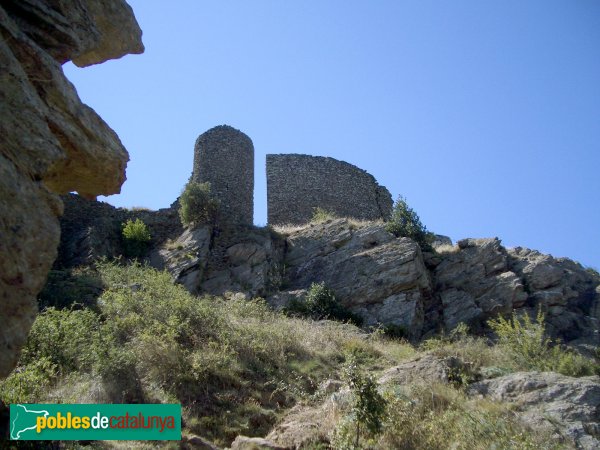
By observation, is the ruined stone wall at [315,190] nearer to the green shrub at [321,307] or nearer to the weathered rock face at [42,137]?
the green shrub at [321,307]

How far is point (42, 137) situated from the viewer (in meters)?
5.30

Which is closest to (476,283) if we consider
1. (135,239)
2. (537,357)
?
(537,357)

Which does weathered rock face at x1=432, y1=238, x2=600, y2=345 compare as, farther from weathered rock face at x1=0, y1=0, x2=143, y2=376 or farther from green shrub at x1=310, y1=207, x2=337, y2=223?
weathered rock face at x1=0, y1=0, x2=143, y2=376

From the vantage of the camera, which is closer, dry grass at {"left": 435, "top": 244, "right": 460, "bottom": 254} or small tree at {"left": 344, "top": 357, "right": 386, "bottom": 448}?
small tree at {"left": 344, "top": 357, "right": 386, "bottom": 448}

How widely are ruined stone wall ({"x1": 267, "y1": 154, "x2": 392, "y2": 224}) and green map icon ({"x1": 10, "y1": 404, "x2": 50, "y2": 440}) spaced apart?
680 inches

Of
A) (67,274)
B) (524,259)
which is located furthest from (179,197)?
(524,259)

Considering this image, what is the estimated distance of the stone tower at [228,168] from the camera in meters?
21.2

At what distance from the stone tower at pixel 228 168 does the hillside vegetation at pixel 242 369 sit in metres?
7.98

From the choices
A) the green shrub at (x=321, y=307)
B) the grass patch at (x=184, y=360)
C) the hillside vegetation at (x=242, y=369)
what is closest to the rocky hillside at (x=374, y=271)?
the green shrub at (x=321, y=307)

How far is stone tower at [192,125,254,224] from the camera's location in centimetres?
2120

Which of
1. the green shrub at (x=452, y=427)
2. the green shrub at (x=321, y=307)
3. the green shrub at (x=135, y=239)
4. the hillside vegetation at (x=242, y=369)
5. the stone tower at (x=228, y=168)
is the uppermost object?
the stone tower at (x=228, y=168)

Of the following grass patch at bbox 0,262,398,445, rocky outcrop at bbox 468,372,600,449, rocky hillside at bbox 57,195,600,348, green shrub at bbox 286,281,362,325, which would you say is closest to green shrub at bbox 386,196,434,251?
rocky hillside at bbox 57,195,600,348

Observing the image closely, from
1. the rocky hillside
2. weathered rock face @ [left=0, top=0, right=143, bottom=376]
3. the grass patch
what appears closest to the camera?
weathered rock face @ [left=0, top=0, right=143, bottom=376]

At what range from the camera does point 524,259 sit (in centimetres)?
1784
